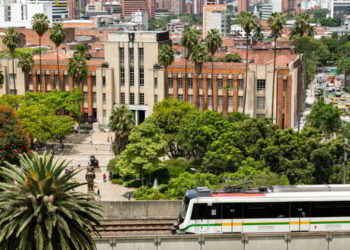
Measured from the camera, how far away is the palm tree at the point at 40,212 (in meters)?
27.9

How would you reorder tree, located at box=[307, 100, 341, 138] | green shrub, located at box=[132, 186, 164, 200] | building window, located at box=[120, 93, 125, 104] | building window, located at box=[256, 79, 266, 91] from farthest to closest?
building window, located at box=[120, 93, 125, 104]
building window, located at box=[256, 79, 266, 91]
tree, located at box=[307, 100, 341, 138]
green shrub, located at box=[132, 186, 164, 200]

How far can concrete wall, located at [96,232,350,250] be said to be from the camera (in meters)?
35.7

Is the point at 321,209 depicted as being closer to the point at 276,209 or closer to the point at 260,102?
the point at 276,209

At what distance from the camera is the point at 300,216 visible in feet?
128

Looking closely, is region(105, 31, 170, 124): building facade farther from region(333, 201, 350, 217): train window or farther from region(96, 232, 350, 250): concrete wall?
region(96, 232, 350, 250): concrete wall

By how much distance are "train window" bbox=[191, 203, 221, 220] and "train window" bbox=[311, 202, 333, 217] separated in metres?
5.65

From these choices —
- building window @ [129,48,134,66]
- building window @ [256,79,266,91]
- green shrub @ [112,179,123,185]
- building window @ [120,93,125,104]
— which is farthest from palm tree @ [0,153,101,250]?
building window @ [120,93,125,104]

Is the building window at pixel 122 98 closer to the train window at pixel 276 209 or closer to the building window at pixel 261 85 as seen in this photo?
the building window at pixel 261 85

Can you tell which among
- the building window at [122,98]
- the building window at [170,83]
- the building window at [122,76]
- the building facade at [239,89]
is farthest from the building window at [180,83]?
the building window at [122,98]

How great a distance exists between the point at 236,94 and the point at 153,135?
32001mm

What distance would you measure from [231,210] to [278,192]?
3.03m

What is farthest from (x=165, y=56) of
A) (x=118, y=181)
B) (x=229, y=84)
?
(x=118, y=181)

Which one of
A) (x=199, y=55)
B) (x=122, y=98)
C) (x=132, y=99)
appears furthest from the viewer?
(x=122, y=98)

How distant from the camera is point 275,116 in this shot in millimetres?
99938
